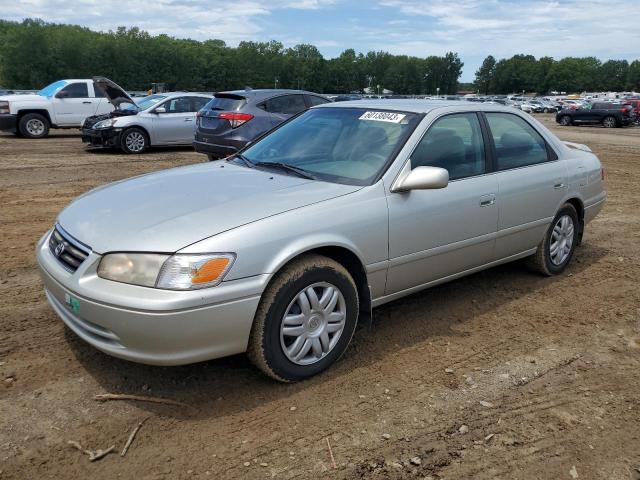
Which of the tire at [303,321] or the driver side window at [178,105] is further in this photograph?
the driver side window at [178,105]

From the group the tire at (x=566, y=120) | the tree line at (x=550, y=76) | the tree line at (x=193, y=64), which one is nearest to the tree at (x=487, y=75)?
the tree line at (x=550, y=76)

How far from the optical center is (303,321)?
3.25m

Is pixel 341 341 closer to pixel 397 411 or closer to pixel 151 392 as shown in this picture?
pixel 397 411

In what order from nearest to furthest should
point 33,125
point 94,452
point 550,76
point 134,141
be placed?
point 94,452 → point 134,141 → point 33,125 → point 550,76

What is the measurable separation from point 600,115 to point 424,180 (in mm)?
33980

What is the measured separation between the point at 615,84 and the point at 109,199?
565 feet

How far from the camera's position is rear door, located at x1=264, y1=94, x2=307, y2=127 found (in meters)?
10.8

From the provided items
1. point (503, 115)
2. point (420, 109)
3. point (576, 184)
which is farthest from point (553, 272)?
point (420, 109)

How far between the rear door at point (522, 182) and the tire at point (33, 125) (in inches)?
627

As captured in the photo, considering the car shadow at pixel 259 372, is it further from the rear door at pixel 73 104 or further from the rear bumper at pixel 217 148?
the rear door at pixel 73 104

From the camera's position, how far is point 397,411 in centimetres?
307

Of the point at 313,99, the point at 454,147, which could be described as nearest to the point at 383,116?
the point at 454,147

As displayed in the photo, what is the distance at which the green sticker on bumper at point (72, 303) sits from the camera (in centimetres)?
299

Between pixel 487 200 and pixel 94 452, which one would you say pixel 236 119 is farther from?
pixel 94 452
